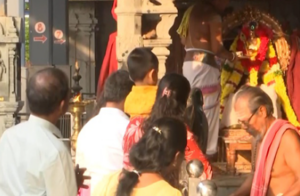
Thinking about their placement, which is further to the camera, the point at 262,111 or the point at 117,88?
the point at 117,88

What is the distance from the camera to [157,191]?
432cm

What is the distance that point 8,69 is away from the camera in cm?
1248

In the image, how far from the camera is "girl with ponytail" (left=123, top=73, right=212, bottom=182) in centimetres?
563

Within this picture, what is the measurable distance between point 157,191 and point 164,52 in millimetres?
4711

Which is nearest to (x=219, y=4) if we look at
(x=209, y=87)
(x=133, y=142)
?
(x=209, y=87)

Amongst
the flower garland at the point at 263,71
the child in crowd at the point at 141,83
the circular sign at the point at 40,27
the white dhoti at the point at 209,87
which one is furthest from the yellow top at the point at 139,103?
the circular sign at the point at 40,27

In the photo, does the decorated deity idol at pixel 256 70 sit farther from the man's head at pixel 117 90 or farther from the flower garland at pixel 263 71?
the man's head at pixel 117 90

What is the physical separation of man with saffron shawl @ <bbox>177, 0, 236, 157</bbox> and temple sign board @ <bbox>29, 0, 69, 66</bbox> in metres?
12.8

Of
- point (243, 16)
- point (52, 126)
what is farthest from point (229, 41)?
point (52, 126)

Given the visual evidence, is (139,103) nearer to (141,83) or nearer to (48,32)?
(141,83)

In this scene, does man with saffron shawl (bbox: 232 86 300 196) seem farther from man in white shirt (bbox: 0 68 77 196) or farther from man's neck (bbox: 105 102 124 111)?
man in white shirt (bbox: 0 68 77 196)

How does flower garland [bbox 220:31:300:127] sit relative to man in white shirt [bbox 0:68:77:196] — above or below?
below

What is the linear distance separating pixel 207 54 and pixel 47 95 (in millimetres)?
4583

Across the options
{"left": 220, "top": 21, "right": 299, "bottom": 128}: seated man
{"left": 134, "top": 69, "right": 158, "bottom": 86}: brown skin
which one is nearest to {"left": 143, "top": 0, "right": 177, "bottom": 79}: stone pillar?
{"left": 220, "top": 21, "right": 299, "bottom": 128}: seated man
